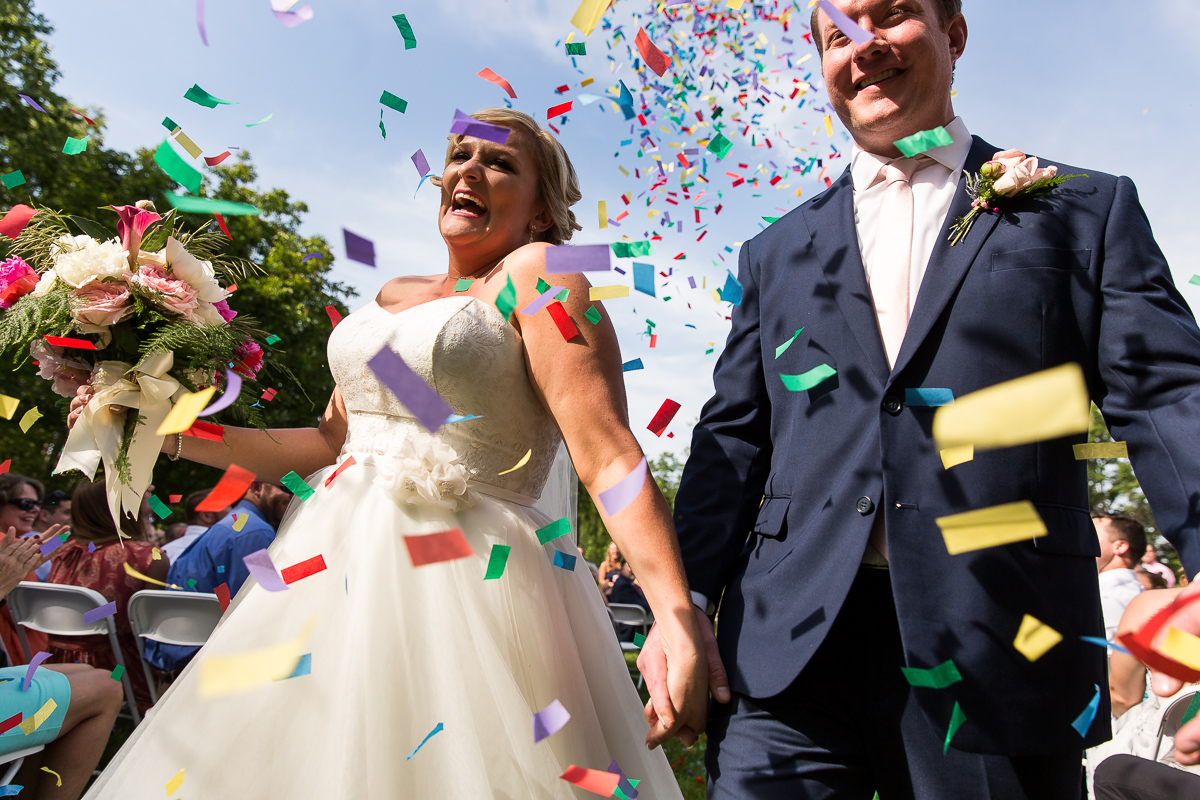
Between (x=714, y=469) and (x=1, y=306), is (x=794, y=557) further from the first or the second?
(x=1, y=306)

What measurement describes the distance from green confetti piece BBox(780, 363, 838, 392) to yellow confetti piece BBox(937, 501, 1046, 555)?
40cm

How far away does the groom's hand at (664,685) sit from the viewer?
5.63 ft

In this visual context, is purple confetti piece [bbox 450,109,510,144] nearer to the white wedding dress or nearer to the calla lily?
the white wedding dress

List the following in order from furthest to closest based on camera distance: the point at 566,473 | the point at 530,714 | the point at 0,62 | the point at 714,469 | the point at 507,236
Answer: the point at 0,62
the point at 566,473
the point at 507,236
the point at 714,469
the point at 530,714

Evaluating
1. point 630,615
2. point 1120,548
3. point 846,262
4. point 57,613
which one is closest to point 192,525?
point 57,613

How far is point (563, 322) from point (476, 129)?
0.79 m

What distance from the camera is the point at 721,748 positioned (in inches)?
69.2

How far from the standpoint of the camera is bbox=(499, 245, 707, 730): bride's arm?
5.79 ft

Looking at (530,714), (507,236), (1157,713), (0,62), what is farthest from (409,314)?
(0,62)

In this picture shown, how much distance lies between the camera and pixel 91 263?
225 cm

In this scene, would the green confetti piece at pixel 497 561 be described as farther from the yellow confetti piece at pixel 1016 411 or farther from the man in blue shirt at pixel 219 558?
the man in blue shirt at pixel 219 558

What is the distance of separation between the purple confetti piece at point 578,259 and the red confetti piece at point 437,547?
2.42 feet

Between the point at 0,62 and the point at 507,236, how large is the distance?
15220 mm

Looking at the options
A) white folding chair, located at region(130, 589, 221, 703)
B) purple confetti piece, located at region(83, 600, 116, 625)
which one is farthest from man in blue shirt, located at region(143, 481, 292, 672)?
purple confetti piece, located at region(83, 600, 116, 625)
